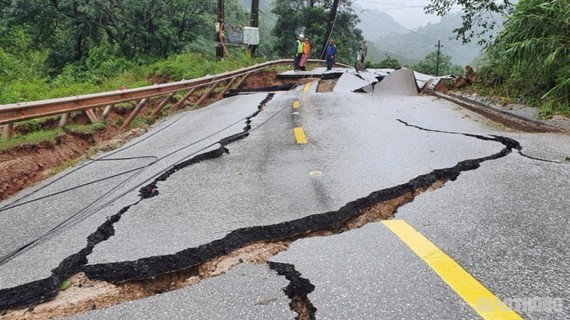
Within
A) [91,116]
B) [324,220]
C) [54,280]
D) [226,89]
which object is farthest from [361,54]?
[54,280]

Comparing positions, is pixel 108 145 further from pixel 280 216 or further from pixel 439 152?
pixel 439 152

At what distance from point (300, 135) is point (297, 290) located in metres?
4.45

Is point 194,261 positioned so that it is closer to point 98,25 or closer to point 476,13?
point 476,13

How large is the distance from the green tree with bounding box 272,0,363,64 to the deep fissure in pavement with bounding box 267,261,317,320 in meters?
33.7

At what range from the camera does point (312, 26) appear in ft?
119

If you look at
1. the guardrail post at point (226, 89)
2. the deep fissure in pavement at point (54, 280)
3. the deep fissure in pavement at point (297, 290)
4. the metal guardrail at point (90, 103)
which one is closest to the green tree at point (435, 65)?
the guardrail post at point (226, 89)

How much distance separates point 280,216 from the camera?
10.8 ft

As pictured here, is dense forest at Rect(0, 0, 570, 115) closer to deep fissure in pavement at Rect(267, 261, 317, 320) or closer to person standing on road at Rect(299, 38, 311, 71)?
person standing on road at Rect(299, 38, 311, 71)

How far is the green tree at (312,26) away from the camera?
36.7 meters

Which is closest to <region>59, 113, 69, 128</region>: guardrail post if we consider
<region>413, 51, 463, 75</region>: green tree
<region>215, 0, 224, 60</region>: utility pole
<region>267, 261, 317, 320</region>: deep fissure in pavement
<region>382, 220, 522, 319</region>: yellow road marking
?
<region>267, 261, 317, 320</region>: deep fissure in pavement

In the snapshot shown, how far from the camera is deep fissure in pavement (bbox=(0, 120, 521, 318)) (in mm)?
2504

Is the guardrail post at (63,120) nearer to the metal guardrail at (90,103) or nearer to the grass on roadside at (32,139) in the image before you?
the metal guardrail at (90,103)

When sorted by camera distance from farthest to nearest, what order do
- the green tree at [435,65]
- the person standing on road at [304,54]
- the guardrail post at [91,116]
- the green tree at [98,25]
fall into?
the green tree at [435,65], the person standing on road at [304,54], the green tree at [98,25], the guardrail post at [91,116]

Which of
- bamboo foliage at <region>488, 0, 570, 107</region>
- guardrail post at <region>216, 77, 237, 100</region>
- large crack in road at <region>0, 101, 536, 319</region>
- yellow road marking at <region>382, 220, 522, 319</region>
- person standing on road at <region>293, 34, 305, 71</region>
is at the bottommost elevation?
guardrail post at <region>216, 77, 237, 100</region>
